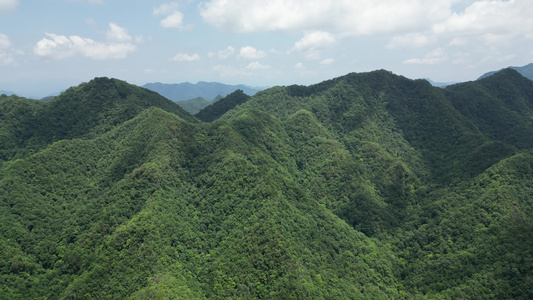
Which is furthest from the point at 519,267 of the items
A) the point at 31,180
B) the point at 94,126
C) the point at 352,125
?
the point at 94,126

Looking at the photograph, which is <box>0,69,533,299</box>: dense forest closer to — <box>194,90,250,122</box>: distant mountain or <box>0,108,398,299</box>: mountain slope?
<box>0,108,398,299</box>: mountain slope

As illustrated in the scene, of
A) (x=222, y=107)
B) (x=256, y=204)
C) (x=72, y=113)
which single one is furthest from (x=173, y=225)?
(x=222, y=107)

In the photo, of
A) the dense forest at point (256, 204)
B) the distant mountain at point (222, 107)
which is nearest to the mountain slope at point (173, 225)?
the dense forest at point (256, 204)

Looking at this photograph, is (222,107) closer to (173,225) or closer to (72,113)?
(72,113)

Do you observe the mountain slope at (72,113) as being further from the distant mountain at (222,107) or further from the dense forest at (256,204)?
the distant mountain at (222,107)

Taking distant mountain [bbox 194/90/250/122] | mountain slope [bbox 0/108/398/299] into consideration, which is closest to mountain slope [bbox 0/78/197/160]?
mountain slope [bbox 0/108/398/299]

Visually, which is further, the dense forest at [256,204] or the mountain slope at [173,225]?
the dense forest at [256,204]

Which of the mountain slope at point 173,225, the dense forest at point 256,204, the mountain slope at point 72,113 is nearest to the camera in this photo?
the mountain slope at point 173,225

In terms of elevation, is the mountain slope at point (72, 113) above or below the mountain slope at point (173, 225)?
above
